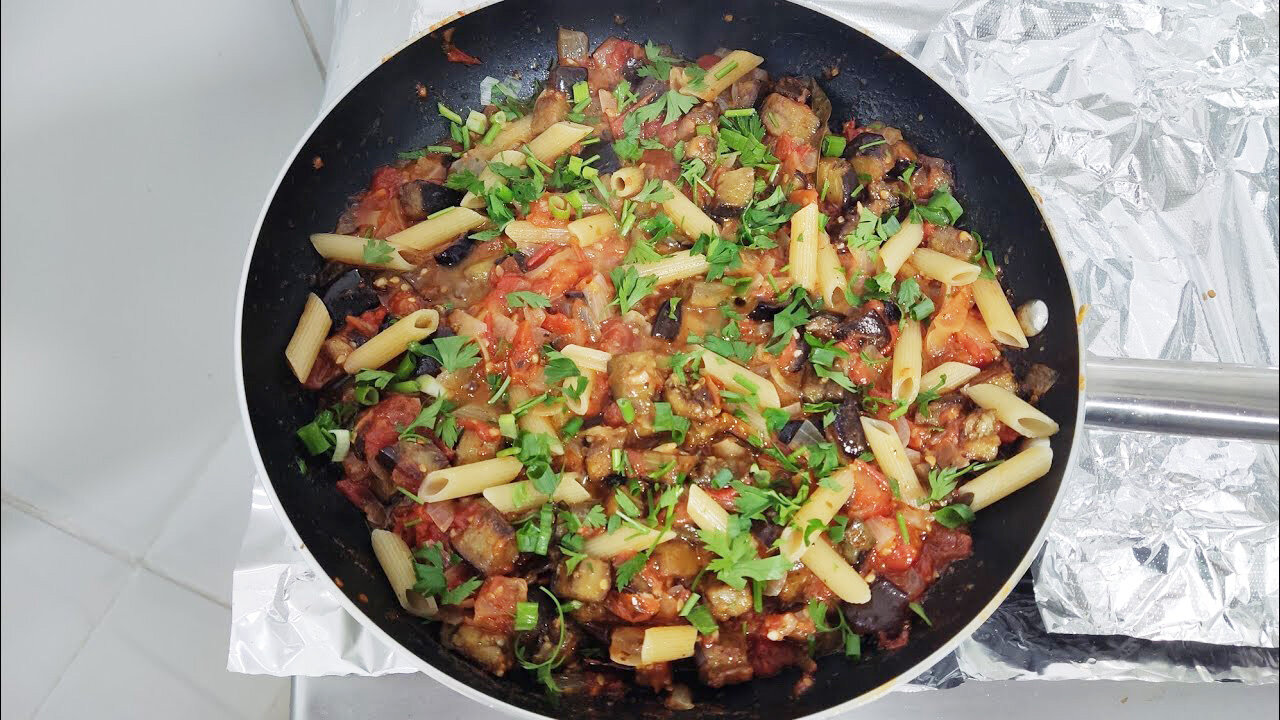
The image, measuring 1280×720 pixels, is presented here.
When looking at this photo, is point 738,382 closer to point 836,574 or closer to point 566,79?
point 836,574

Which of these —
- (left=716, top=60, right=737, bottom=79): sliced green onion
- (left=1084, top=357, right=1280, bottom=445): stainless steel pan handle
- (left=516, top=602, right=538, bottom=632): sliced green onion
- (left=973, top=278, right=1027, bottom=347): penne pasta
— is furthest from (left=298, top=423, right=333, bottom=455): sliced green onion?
(left=1084, top=357, right=1280, bottom=445): stainless steel pan handle

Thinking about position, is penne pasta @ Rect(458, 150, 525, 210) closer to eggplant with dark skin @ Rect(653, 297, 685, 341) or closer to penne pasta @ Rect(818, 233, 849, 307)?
eggplant with dark skin @ Rect(653, 297, 685, 341)

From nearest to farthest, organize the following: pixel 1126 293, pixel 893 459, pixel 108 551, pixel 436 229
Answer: pixel 108 551 → pixel 893 459 → pixel 436 229 → pixel 1126 293

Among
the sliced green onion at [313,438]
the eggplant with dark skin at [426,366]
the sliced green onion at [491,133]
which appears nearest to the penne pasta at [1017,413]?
the eggplant with dark skin at [426,366]

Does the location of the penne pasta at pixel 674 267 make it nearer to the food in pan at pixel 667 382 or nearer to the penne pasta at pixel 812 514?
the food in pan at pixel 667 382

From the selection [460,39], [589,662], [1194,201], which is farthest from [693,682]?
[1194,201]

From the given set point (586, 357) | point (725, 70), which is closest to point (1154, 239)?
point (725, 70)
